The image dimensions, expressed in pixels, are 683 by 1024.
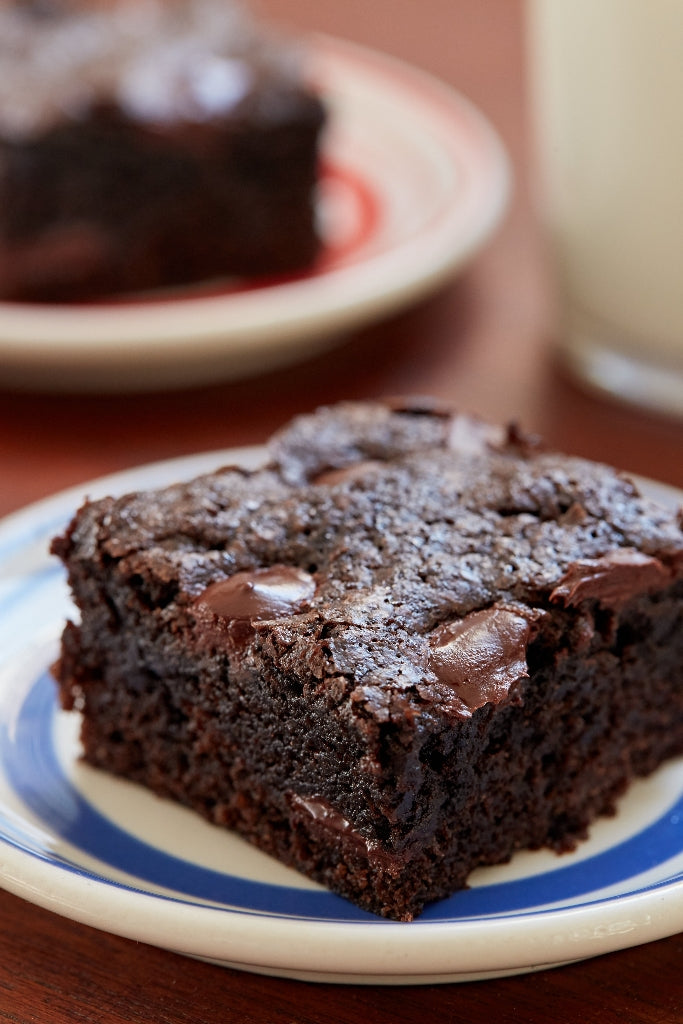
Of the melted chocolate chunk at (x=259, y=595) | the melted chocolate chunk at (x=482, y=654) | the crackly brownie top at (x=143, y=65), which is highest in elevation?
the crackly brownie top at (x=143, y=65)

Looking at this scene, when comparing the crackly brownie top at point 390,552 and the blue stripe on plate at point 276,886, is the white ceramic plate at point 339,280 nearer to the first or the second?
the crackly brownie top at point 390,552

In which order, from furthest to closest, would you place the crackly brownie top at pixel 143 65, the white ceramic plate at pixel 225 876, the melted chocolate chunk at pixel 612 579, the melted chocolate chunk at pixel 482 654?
the crackly brownie top at pixel 143 65
the melted chocolate chunk at pixel 612 579
the melted chocolate chunk at pixel 482 654
the white ceramic plate at pixel 225 876

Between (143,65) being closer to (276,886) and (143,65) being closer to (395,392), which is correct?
(395,392)

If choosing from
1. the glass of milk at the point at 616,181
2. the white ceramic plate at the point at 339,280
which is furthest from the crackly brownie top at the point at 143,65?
the glass of milk at the point at 616,181

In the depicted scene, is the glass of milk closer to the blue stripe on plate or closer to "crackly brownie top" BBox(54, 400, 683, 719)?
"crackly brownie top" BBox(54, 400, 683, 719)

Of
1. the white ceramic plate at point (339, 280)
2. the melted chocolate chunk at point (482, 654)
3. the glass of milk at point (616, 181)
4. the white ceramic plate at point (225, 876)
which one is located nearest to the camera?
the white ceramic plate at point (225, 876)

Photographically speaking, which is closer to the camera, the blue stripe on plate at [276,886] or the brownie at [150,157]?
the blue stripe on plate at [276,886]

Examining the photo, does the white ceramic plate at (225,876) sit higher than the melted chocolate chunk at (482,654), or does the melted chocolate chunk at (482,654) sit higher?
the melted chocolate chunk at (482,654)
